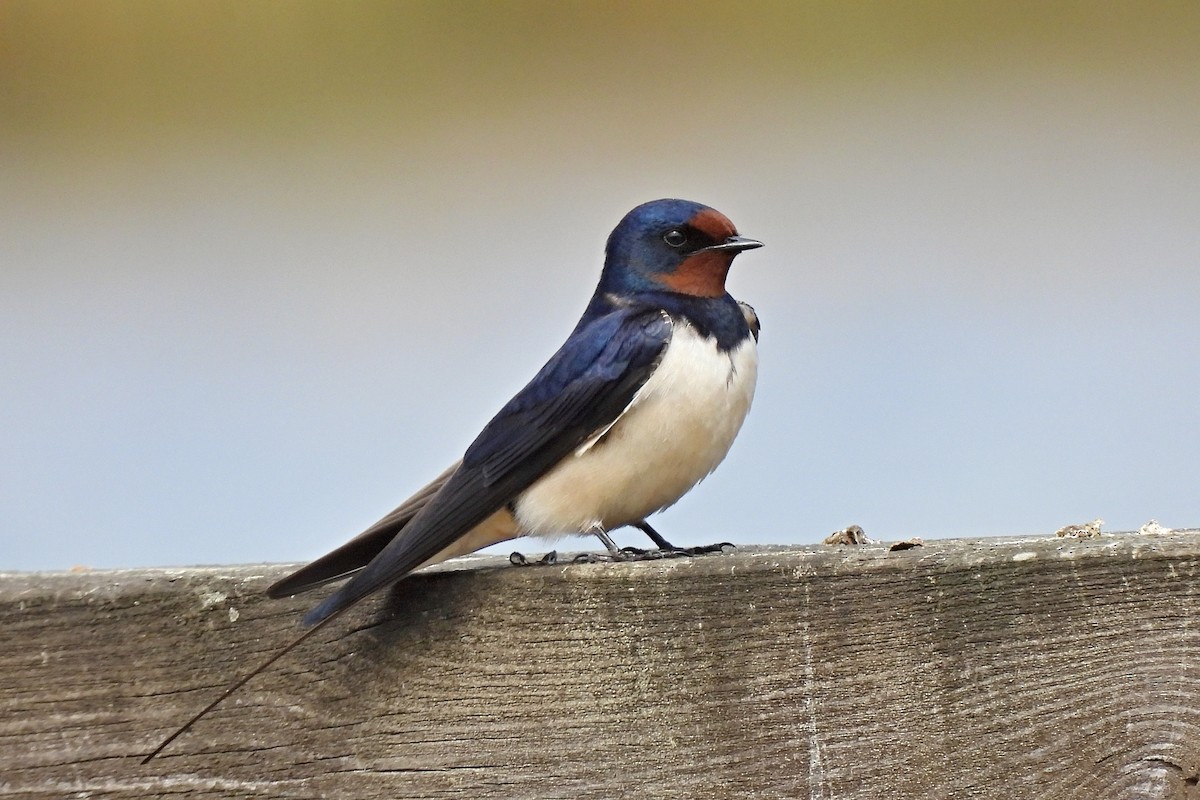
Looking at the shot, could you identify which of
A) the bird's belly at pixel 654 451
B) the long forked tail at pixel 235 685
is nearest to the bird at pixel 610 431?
the bird's belly at pixel 654 451

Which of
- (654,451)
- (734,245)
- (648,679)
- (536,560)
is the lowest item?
(648,679)

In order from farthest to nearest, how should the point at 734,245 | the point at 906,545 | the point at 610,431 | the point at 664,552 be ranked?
the point at 734,245, the point at 610,431, the point at 664,552, the point at 906,545

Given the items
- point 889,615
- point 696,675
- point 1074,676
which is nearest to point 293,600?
point 696,675

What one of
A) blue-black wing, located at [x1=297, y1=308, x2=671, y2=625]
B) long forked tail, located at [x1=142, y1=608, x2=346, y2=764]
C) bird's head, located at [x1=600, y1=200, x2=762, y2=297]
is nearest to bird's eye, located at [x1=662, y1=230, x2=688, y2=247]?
bird's head, located at [x1=600, y1=200, x2=762, y2=297]

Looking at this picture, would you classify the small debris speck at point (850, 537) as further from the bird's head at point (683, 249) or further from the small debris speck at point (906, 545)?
the bird's head at point (683, 249)

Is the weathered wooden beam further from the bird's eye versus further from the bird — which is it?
the bird's eye

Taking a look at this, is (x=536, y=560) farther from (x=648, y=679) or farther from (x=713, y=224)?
(x=713, y=224)

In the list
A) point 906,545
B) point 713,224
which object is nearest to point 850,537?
point 906,545
